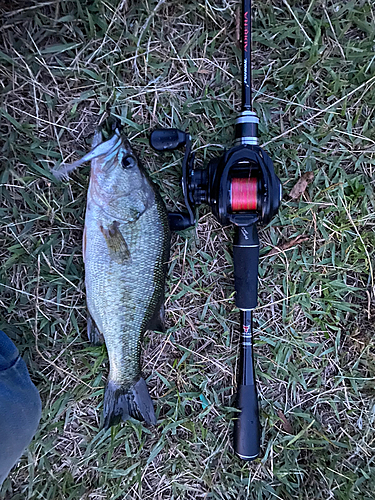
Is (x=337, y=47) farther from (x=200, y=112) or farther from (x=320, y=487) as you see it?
(x=320, y=487)

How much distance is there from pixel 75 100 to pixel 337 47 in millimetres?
1782

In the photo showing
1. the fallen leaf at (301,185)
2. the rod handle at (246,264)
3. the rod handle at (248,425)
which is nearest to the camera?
the rod handle at (246,264)

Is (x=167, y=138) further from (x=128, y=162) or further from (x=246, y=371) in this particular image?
(x=246, y=371)

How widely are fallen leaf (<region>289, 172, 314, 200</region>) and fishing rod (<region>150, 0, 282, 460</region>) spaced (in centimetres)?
48

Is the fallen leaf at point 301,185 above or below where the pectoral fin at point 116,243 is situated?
above

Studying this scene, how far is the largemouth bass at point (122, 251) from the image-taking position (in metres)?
1.94

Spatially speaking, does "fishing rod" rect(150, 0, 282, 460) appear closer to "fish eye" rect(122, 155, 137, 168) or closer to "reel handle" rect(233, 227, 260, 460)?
"reel handle" rect(233, 227, 260, 460)

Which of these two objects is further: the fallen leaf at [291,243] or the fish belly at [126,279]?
the fallen leaf at [291,243]

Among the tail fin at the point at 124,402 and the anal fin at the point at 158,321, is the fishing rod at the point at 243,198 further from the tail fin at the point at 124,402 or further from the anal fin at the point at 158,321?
the tail fin at the point at 124,402

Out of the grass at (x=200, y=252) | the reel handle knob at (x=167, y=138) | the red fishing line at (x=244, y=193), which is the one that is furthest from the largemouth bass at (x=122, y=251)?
the red fishing line at (x=244, y=193)

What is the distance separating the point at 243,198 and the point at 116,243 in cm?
75

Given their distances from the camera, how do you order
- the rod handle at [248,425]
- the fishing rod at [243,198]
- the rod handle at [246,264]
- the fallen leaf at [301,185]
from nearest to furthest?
the fishing rod at [243,198]
the rod handle at [246,264]
the rod handle at [248,425]
the fallen leaf at [301,185]

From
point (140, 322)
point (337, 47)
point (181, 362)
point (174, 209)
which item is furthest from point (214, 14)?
point (181, 362)

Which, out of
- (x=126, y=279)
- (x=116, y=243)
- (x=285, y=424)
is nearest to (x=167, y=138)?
(x=116, y=243)
